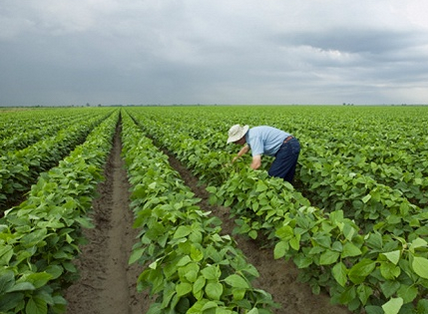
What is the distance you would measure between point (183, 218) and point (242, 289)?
3.80 feet

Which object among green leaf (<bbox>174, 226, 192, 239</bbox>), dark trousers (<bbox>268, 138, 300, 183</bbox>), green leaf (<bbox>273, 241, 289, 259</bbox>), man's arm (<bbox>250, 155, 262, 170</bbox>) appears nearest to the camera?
green leaf (<bbox>174, 226, 192, 239</bbox>)

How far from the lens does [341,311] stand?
316 cm

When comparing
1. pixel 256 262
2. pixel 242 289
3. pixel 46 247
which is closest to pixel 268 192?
pixel 256 262

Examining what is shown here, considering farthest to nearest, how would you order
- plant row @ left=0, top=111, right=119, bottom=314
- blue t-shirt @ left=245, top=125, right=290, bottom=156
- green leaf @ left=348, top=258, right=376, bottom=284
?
blue t-shirt @ left=245, top=125, right=290, bottom=156
green leaf @ left=348, top=258, right=376, bottom=284
plant row @ left=0, top=111, right=119, bottom=314

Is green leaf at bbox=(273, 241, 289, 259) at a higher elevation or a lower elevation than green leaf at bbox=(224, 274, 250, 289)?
lower

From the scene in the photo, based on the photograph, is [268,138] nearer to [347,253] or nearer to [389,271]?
[347,253]

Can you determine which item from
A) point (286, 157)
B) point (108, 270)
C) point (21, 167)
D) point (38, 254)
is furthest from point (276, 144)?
point (21, 167)

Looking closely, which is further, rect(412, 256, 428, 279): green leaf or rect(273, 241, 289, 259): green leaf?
rect(273, 241, 289, 259): green leaf

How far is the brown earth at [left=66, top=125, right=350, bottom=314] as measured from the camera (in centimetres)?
341

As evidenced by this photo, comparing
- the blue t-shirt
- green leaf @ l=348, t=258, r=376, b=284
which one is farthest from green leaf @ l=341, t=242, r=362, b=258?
the blue t-shirt

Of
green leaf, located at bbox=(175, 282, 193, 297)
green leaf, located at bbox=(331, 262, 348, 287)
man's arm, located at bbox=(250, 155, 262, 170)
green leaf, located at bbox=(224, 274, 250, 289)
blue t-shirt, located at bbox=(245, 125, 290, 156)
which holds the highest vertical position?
blue t-shirt, located at bbox=(245, 125, 290, 156)

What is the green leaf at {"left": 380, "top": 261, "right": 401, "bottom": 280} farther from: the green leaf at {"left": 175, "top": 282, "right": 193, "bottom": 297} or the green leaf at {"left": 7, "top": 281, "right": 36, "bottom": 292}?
the green leaf at {"left": 7, "top": 281, "right": 36, "bottom": 292}

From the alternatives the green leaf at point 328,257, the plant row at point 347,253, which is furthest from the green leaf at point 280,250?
the green leaf at point 328,257

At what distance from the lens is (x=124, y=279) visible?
4059 millimetres
